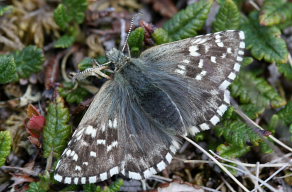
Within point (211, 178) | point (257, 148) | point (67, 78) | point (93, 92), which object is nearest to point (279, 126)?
point (257, 148)

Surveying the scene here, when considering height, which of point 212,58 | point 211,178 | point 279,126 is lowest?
point 211,178

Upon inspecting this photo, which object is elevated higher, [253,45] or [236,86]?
[253,45]

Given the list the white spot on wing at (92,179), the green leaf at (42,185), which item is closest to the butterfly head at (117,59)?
the white spot on wing at (92,179)

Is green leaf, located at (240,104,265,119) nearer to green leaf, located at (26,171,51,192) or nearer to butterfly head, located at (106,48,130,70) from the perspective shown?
butterfly head, located at (106,48,130,70)

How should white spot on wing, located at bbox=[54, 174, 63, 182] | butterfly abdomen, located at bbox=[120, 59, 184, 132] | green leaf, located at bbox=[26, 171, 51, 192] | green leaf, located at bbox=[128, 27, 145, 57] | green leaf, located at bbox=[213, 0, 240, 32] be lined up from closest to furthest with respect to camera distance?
1. white spot on wing, located at bbox=[54, 174, 63, 182]
2. butterfly abdomen, located at bbox=[120, 59, 184, 132]
3. green leaf, located at bbox=[26, 171, 51, 192]
4. green leaf, located at bbox=[128, 27, 145, 57]
5. green leaf, located at bbox=[213, 0, 240, 32]

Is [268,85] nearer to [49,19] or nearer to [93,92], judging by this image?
[93,92]

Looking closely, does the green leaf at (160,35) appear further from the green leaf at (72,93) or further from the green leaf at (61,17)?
the green leaf at (61,17)

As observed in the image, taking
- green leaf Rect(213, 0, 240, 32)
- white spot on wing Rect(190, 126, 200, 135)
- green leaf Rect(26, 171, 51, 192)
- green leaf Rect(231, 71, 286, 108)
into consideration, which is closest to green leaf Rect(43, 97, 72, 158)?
green leaf Rect(26, 171, 51, 192)
